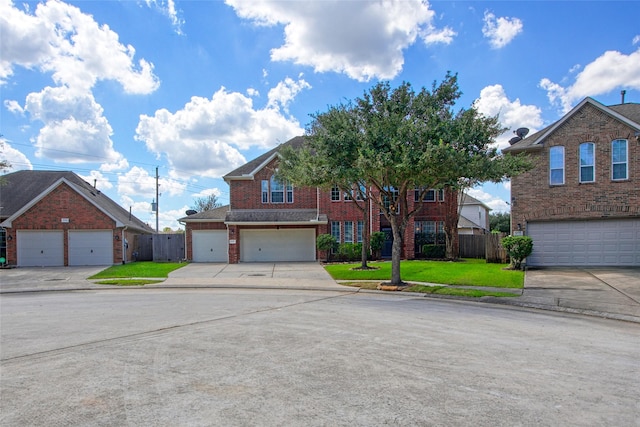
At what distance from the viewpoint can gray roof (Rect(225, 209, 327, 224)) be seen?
1060 inches

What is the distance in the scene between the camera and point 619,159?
754 inches

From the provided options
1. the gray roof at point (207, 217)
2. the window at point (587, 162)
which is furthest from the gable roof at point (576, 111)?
the gray roof at point (207, 217)

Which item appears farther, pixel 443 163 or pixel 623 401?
pixel 443 163

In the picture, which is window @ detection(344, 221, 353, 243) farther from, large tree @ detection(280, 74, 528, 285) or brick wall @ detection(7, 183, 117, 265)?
brick wall @ detection(7, 183, 117, 265)

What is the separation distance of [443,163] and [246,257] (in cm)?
1815

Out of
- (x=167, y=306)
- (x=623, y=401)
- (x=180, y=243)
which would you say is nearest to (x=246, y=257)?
(x=180, y=243)

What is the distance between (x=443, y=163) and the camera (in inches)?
507

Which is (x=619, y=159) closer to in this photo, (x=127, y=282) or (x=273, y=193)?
(x=273, y=193)

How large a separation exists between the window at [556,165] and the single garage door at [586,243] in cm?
198

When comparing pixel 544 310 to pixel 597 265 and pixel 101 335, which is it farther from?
pixel 597 265

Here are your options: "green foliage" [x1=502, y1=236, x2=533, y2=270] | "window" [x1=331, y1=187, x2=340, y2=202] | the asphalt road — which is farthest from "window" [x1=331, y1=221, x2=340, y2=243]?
the asphalt road

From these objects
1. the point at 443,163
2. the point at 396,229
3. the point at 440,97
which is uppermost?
the point at 440,97

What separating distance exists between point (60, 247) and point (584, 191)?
28.4 metres

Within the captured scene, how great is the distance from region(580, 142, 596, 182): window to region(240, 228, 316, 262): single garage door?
15.5 m
